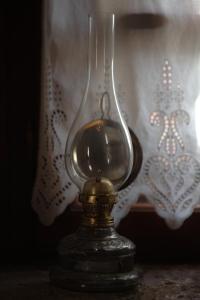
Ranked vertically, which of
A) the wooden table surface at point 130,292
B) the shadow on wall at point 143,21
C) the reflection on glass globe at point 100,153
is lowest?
the wooden table surface at point 130,292

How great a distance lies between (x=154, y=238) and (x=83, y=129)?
0.98 ft

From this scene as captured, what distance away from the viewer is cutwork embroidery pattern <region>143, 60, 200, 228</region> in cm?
106

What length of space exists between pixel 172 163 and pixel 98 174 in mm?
156

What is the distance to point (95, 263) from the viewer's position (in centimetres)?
92

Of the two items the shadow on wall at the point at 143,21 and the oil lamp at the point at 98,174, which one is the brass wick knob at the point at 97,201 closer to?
the oil lamp at the point at 98,174

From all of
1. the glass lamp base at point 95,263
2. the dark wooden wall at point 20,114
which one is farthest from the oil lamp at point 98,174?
the dark wooden wall at point 20,114

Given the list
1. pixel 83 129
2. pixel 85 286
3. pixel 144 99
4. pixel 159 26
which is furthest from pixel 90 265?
pixel 159 26

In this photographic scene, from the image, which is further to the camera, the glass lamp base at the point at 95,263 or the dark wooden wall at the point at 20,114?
the dark wooden wall at the point at 20,114

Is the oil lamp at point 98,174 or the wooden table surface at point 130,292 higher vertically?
the oil lamp at point 98,174

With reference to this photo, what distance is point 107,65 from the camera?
1.05 m

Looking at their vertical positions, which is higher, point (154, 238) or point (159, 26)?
point (159, 26)

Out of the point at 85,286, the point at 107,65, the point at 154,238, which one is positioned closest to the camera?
the point at 85,286

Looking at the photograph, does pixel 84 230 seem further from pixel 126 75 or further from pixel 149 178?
pixel 126 75

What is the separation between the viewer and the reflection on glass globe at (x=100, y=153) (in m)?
0.97
